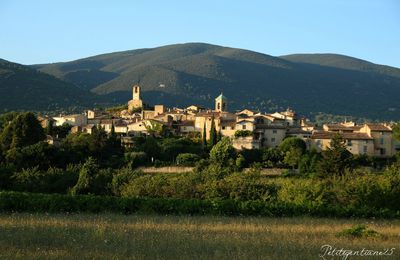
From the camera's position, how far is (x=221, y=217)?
2164 centimetres

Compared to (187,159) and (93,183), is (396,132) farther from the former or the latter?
(93,183)

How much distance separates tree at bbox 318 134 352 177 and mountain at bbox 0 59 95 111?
73067mm

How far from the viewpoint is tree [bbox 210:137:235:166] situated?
58037 mm

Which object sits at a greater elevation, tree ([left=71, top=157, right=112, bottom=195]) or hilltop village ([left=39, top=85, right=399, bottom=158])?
hilltop village ([left=39, top=85, right=399, bottom=158])

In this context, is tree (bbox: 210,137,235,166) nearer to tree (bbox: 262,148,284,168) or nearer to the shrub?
tree (bbox: 262,148,284,168)

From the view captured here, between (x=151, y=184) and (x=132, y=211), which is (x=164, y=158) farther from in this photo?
(x=132, y=211)

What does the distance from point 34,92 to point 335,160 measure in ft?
293

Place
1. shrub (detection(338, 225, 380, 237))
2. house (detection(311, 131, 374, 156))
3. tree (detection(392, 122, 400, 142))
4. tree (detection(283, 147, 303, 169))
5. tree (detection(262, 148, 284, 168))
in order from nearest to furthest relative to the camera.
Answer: shrub (detection(338, 225, 380, 237)) < tree (detection(283, 147, 303, 169)) < tree (detection(262, 148, 284, 168)) < tree (detection(392, 122, 400, 142)) < house (detection(311, 131, 374, 156))

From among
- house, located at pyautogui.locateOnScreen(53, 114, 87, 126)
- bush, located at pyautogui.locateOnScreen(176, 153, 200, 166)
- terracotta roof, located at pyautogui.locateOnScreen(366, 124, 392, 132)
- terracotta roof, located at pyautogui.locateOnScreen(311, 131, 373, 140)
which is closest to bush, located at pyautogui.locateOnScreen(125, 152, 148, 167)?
bush, located at pyautogui.locateOnScreen(176, 153, 200, 166)

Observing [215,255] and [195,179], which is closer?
[215,255]

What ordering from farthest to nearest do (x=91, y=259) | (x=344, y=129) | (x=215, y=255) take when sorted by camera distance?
(x=344, y=129) → (x=215, y=255) → (x=91, y=259)

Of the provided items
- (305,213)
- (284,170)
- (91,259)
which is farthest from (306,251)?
(284,170)

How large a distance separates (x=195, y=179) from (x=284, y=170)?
928 inches

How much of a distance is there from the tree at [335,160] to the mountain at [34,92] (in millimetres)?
73067
